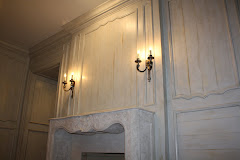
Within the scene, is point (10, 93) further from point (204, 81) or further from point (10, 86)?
point (204, 81)

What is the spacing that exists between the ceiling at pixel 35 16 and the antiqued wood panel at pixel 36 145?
224cm

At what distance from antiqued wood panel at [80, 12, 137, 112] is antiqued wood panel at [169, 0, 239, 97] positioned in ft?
2.11

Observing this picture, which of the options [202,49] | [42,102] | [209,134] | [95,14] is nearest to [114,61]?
[95,14]

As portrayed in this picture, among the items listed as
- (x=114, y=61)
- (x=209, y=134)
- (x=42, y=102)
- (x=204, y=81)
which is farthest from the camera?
(x=42, y=102)

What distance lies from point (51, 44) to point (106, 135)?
2.73m

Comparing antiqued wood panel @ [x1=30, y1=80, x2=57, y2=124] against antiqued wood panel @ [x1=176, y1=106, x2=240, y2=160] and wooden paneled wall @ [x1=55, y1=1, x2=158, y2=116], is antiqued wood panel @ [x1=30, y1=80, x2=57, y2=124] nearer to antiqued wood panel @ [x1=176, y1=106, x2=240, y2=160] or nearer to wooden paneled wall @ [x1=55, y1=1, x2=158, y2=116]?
wooden paneled wall @ [x1=55, y1=1, x2=158, y2=116]

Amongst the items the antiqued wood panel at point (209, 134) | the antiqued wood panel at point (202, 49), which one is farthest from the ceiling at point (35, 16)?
the antiqued wood panel at point (209, 134)

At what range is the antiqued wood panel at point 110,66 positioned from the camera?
301 cm

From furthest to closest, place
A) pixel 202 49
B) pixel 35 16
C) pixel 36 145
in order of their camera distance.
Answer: pixel 36 145 < pixel 35 16 < pixel 202 49

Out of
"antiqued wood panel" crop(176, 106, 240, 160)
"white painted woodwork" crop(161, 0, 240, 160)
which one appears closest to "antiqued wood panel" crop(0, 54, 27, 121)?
"white painted woodwork" crop(161, 0, 240, 160)

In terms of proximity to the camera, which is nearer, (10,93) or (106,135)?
(106,135)

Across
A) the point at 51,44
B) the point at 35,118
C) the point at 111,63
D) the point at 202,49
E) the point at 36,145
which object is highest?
the point at 51,44

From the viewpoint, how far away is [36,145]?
16.0ft

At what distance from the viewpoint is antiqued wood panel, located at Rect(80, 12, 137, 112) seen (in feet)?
9.87
